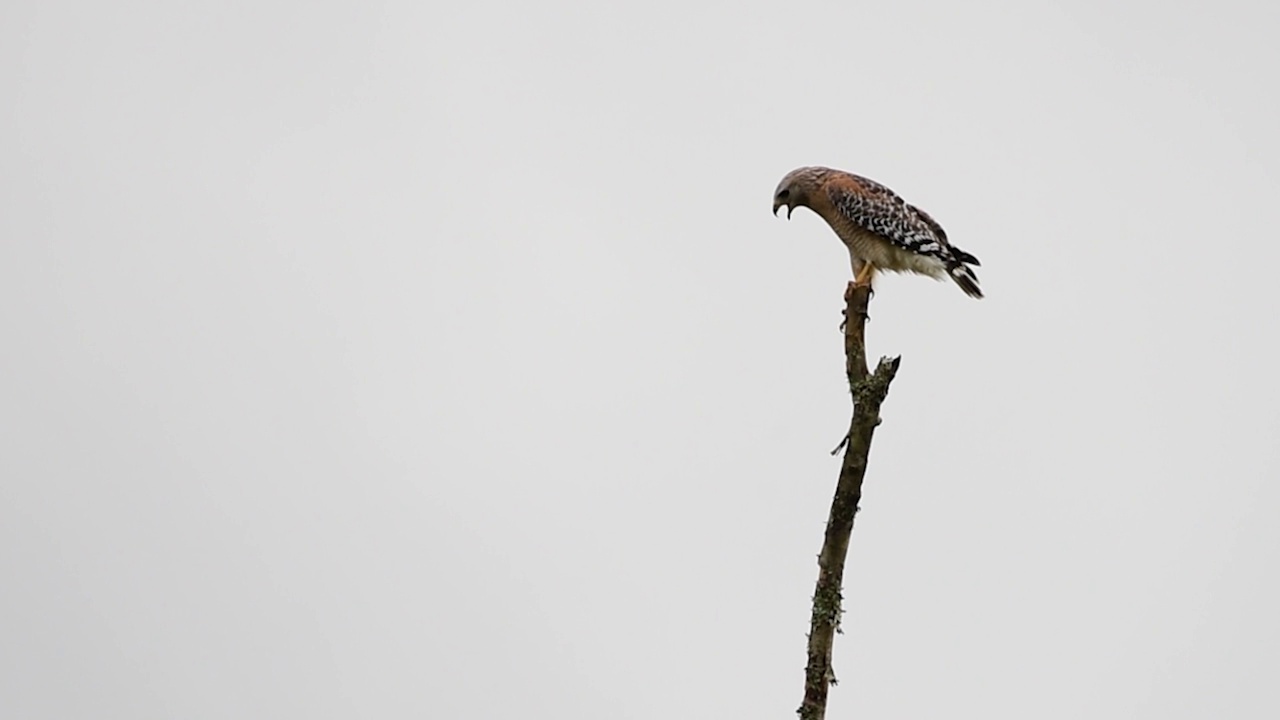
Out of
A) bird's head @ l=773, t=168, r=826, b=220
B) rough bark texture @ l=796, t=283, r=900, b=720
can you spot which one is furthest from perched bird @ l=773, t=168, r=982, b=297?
rough bark texture @ l=796, t=283, r=900, b=720

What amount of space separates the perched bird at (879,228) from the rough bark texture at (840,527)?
13.0 ft

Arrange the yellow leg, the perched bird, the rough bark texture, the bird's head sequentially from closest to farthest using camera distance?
the rough bark texture, the yellow leg, the perched bird, the bird's head

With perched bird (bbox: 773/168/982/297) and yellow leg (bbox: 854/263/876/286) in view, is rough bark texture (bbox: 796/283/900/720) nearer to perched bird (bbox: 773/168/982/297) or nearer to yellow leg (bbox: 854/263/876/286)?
yellow leg (bbox: 854/263/876/286)

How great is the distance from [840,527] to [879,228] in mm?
4438

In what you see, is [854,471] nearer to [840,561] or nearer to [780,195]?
[840,561]

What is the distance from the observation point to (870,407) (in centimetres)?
662

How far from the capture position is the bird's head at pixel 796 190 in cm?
1132

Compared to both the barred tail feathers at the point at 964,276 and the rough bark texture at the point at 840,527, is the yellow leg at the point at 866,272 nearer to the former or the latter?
the barred tail feathers at the point at 964,276

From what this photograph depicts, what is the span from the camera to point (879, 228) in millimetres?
10711

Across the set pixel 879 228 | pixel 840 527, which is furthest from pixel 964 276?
pixel 840 527

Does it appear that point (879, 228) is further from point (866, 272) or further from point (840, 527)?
point (840, 527)

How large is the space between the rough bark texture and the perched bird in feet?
13.0

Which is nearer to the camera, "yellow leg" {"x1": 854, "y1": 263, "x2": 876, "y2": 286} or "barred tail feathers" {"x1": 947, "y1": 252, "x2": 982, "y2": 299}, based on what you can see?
"yellow leg" {"x1": 854, "y1": 263, "x2": 876, "y2": 286}

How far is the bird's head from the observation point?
37.1 ft
